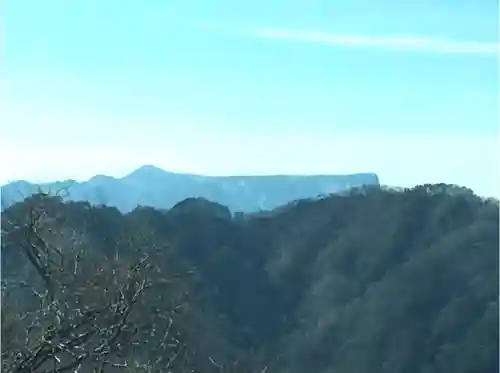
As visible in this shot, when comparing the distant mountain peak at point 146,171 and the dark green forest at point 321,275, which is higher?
the distant mountain peak at point 146,171

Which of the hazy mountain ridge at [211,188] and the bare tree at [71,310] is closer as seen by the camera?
the bare tree at [71,310]

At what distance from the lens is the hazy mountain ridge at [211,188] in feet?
14.9

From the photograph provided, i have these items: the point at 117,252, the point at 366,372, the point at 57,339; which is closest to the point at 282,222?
the point at 366,372

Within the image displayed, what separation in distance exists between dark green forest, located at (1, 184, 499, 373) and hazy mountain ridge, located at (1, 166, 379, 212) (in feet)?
0.37

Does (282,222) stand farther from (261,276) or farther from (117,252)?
(117,252)

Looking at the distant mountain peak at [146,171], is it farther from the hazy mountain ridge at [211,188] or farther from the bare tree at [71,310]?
the bare tree at [71,310]

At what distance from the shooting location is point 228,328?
211 inches

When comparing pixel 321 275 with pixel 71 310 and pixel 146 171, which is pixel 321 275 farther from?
pixel 71 310

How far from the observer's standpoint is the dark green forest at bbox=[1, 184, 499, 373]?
434 cm

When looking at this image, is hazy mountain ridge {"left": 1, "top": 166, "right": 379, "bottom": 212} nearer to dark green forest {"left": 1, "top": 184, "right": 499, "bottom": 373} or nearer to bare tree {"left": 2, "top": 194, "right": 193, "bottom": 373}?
dark green forest {"left": 1, "top": 184, "right": 499, "bottom": 373}

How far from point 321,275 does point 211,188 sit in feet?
3.66

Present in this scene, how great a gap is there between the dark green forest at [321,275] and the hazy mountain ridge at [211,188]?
113 mm

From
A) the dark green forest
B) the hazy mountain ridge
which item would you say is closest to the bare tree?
the dark green forest

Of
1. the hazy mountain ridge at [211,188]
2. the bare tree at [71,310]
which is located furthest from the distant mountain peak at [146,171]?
the bare tree at [71,310]
